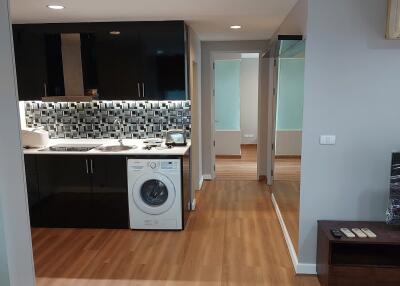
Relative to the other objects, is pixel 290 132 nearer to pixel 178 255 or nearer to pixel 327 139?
pixel 327 139

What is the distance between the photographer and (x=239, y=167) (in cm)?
717

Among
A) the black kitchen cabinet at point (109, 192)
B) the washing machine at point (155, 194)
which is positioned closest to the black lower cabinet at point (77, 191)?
the black kitchen cabinet at point (109, 192)

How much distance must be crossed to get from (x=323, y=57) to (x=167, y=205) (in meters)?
2.28

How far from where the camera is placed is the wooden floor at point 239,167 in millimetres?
6398

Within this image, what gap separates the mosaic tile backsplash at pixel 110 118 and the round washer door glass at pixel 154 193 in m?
0.90

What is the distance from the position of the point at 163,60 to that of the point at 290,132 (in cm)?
171

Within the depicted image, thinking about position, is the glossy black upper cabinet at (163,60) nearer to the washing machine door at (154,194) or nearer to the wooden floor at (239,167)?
the washing machine door at (154,194)

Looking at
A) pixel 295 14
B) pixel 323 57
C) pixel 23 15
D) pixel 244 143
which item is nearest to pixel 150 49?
pixel 23 15

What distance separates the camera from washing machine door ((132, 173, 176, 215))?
3881 mm

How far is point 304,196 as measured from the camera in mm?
2955

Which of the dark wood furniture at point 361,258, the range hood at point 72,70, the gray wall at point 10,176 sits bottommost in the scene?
the dark wood furniture at point 361,258

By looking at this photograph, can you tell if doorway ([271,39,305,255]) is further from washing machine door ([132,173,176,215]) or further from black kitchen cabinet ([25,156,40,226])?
black kitchen cabinet ([25,156,40,226])

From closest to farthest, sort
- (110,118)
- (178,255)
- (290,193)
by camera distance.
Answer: (178,255), (290,193), (110,118)

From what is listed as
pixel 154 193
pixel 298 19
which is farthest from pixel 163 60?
pixel 298 19
